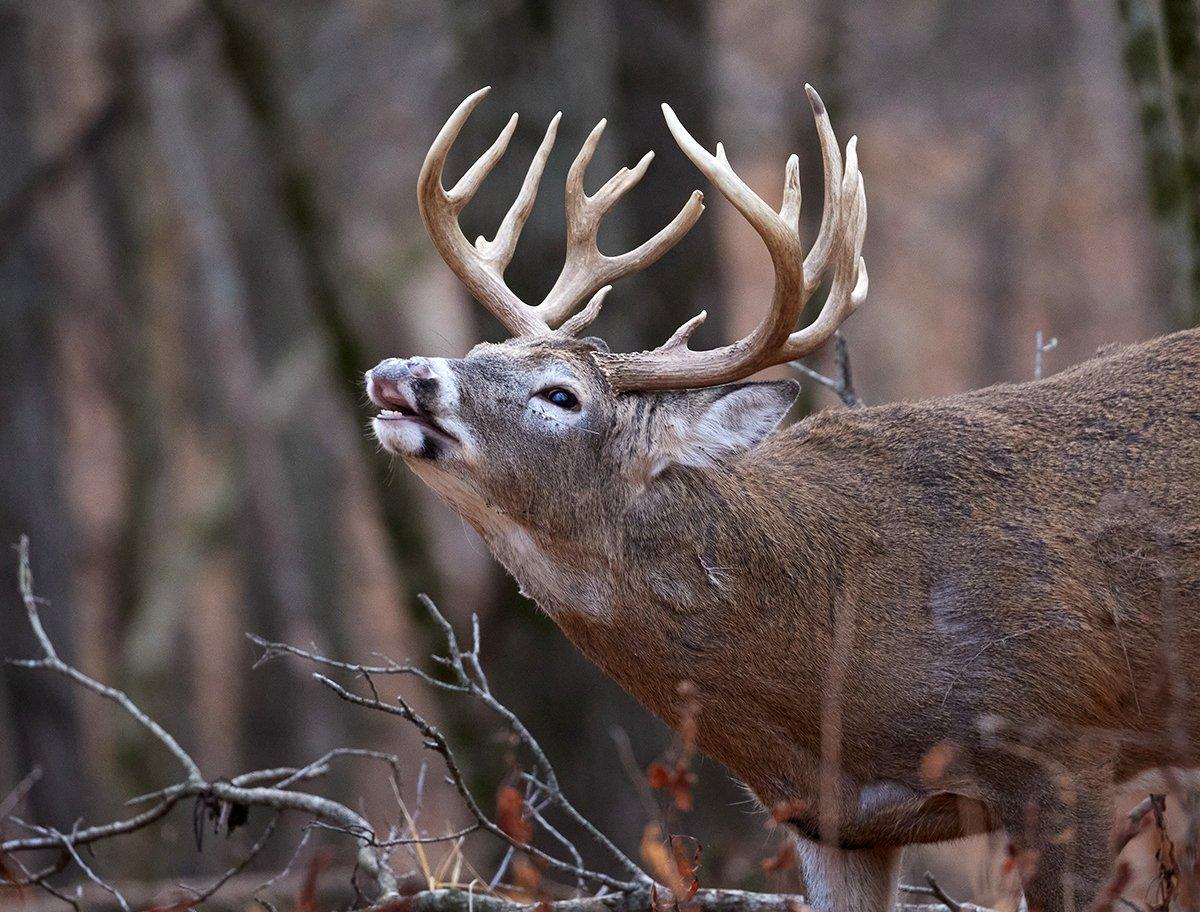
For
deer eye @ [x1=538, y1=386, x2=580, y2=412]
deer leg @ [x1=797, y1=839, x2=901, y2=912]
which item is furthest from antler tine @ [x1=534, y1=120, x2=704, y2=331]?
deer leg @ [x1=797, y1=839, x2=901, y2=912]

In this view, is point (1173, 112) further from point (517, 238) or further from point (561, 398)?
point (561, 398)

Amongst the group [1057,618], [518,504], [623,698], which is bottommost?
[623,698]

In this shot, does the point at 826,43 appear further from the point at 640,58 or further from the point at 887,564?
the point at 887,564

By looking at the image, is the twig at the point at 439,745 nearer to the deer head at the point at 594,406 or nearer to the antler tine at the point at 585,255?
the deer head at the point at 594,406

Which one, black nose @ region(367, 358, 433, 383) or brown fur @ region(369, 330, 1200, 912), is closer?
brown fur @ region(369, 330, 1200, 912)

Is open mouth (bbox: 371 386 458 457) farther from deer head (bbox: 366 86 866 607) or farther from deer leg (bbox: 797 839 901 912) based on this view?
deer leg (bbox: 797 839 901 912)

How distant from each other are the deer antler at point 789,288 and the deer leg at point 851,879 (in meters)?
1.54

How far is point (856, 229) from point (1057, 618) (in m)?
1.37

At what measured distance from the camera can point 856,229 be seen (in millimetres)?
5520

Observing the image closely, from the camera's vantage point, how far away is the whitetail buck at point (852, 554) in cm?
510

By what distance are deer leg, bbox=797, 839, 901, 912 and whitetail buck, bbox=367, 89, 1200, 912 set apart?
0.03 ft

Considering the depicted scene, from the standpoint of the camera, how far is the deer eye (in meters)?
5.55

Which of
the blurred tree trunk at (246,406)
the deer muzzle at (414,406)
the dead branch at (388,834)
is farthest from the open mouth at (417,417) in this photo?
the blurred tree trunk at (246,406)

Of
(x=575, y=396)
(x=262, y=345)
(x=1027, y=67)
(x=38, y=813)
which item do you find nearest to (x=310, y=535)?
(x=262, y=345)
